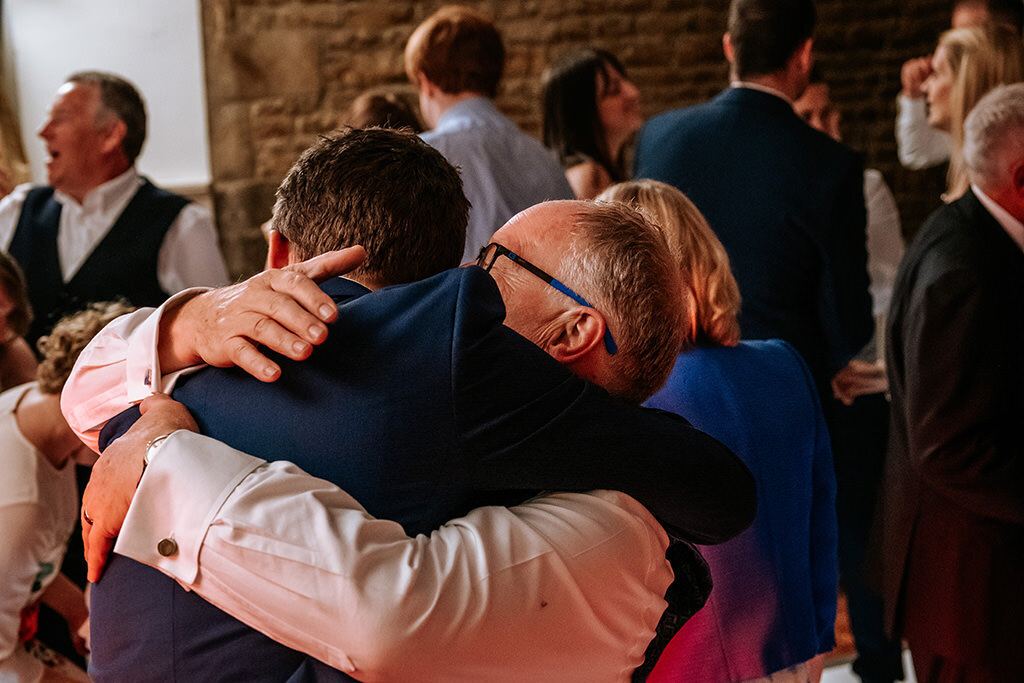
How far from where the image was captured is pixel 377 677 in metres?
Answer: 0.88

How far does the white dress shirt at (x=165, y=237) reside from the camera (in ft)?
10.6

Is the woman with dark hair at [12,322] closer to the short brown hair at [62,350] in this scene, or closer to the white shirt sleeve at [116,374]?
the short brown hair at [62,350]

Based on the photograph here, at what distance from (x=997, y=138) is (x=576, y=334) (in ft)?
5.05

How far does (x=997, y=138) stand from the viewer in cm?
219

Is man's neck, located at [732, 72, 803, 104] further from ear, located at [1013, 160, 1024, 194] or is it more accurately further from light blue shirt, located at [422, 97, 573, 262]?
ear, located at [1013, 160, 1024, 194]

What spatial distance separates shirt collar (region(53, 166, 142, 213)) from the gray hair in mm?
2588

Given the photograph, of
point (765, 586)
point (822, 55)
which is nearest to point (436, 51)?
point (765, 586)

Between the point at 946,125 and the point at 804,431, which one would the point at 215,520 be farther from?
the point at 946,125

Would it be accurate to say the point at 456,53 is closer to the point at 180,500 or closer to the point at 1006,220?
the point at 1006,220

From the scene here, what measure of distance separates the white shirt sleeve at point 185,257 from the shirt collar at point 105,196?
225mm

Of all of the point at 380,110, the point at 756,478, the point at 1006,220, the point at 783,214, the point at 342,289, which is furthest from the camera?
the point at 380,110

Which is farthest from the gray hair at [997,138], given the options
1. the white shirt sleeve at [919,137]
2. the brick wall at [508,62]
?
the brick wall at [508,62]

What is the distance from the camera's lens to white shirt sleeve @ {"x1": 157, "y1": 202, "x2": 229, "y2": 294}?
3.23m

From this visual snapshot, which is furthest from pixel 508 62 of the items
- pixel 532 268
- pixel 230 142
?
pixel 532 268
